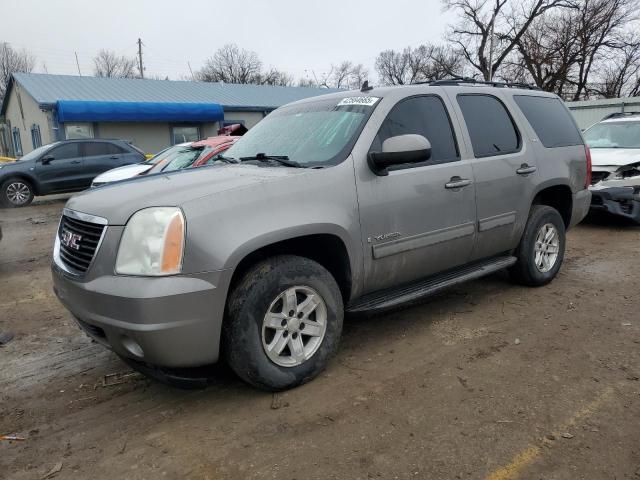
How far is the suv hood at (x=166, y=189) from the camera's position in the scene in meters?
2.82

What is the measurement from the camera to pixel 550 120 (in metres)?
5.12

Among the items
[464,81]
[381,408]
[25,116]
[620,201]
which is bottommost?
[381,408]

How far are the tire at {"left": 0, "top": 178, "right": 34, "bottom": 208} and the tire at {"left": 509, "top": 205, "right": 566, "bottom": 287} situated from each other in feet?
41.9

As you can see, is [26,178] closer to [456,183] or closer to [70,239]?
[70,239]

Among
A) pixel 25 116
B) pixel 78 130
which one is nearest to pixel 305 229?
pixel 78 130

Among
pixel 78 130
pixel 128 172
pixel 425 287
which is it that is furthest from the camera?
pixel 78 130

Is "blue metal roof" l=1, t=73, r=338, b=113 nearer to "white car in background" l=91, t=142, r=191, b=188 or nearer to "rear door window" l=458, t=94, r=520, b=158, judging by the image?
"white car in background" l=91, t=142, r=191, b=188

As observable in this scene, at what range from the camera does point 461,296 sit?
5.00 m

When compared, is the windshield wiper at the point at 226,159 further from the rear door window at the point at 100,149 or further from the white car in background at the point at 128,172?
the rear door window at the point at 100,149

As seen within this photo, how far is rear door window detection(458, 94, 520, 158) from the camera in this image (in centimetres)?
429

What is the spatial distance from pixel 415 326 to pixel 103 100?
23.2m

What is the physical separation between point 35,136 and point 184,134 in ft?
24.0

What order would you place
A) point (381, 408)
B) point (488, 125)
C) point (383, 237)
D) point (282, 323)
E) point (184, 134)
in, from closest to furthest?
point (381, 408)
point (282, 323)
point (383, 237)
point (488, 125)
point (184, 134)

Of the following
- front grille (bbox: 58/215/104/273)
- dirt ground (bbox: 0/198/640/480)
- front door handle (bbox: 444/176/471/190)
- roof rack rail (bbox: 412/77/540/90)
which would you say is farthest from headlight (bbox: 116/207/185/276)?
roof rack rail (bbox: 412/77/540/90)
